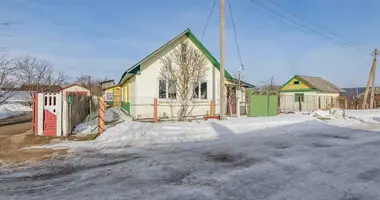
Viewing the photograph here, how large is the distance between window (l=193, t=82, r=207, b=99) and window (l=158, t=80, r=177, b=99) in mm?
1457

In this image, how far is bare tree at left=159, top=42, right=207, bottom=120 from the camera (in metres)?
17.9

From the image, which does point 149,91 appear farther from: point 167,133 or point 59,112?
point 59,112

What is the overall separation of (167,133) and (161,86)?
7097 millimetres

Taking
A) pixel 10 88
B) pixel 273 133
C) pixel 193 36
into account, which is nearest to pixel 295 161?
pixel 273 133

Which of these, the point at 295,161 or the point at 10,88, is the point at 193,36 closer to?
the point at 10,88

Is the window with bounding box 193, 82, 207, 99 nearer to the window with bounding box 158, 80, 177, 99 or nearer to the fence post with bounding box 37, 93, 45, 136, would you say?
the window with bounding box 158, 80, 177, 99

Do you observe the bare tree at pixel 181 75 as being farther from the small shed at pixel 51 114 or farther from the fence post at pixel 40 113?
the fence post at pixel 40 113

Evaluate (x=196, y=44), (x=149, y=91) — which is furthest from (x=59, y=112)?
(x=196, y=44)

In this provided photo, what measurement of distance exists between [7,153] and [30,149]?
0.63 m

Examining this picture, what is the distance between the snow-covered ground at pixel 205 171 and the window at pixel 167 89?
7.86m

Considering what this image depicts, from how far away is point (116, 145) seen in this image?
9.08 meters

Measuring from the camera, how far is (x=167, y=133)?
11.2 meters

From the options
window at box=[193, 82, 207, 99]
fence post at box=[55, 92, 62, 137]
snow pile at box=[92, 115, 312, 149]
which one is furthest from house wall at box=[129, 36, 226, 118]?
fence post at box=[55, 92, 62, 137]

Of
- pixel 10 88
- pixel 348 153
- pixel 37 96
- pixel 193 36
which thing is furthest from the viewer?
pixel 193 36
